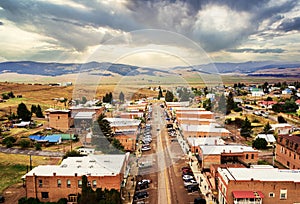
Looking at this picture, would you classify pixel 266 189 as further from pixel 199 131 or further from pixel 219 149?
pixel 199 131

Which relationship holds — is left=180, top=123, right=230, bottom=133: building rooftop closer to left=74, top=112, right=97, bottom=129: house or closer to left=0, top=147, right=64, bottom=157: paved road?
left=74, top=112, right=97, bottom=129: house

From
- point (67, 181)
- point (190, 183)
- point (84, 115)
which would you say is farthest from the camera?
point (84, 115)

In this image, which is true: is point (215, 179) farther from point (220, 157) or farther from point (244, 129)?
point (244, 129)

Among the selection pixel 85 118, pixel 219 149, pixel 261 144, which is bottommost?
pixel 261 144

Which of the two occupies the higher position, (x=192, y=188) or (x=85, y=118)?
(x=85, y=118)

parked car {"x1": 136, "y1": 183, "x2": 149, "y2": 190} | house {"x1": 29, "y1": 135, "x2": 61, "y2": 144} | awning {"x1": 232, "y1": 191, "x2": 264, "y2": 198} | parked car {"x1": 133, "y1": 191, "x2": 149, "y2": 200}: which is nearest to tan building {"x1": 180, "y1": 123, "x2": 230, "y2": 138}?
parked car {"x1": 136, "y1": 183, "x2": 149, "y2": 190}

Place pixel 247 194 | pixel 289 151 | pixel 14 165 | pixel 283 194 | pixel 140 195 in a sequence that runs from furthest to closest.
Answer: pixel 14 165, pixel 289 151, pixel 140 195, pixel 283 194, pixel 247 194

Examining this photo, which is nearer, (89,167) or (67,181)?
(67,181)

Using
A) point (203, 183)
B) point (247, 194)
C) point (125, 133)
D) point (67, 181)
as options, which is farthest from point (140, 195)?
point (247, 194)

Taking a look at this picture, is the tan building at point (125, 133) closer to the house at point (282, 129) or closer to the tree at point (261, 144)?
the tree at point (261, 144)
